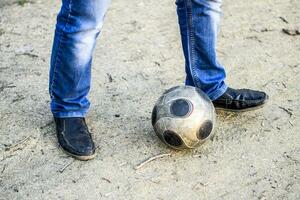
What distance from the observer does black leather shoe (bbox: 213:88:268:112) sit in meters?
3.35

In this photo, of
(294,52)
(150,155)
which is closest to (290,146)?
(150,155)

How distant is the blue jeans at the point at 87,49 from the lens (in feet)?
8.87

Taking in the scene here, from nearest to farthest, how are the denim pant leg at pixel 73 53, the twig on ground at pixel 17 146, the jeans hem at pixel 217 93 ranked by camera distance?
the denim pant leg at pixel 73 53
the twig on ground at pixel 17 146
the jeans hem at pixel 217 93

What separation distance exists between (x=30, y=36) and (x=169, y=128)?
193cm

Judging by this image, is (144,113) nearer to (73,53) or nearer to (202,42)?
(202,42)

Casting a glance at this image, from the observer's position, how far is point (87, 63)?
290 cm

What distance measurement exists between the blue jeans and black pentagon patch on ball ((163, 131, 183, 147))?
41 cm

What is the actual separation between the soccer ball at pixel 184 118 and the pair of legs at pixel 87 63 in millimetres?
244

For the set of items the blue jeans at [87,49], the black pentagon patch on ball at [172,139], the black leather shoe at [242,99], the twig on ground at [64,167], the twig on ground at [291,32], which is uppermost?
the blue jeans at [87,49]

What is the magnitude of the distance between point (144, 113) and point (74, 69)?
76 cm

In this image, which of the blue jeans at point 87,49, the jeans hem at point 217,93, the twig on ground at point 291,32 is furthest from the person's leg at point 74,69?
the twig on ground at point 291,32

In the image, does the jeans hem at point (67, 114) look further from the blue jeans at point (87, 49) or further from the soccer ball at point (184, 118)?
the soccer ball at point (184, 118)

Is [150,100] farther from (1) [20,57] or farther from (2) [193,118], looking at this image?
(1) [20,57]

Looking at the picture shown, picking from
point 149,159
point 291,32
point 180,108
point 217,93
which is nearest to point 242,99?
point 217,93
